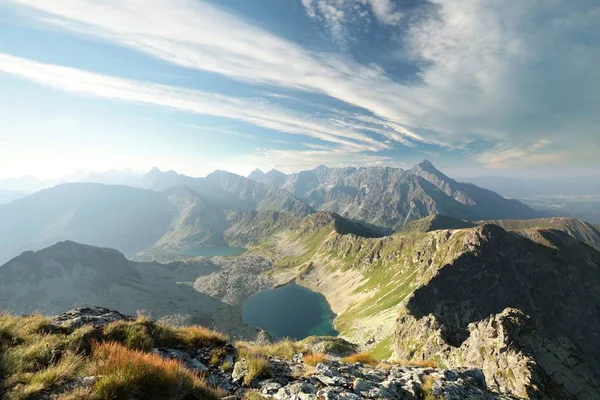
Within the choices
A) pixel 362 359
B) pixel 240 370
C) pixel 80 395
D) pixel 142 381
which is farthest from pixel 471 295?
pixel 80 395

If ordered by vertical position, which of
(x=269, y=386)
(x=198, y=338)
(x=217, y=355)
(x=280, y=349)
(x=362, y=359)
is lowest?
(x=362, y=359)

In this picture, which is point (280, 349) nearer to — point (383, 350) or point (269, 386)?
point (269, 386)

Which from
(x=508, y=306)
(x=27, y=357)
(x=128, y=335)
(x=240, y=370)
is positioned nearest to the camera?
(x=27, y=357)

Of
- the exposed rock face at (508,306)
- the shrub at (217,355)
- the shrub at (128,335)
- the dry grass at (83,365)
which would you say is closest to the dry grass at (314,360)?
the dry grass at (83,365)

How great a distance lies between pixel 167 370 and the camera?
9.37 metres

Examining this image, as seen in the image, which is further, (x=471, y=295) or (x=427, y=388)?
(x=471, y=295)

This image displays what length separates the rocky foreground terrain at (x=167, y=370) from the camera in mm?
8195

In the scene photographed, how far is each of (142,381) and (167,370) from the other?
0.95 m

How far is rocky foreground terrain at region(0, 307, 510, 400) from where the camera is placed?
323 inches

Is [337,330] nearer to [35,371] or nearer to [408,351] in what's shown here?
[408,351]

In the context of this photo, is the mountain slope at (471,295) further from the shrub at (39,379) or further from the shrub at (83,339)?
the shrub at (39,379)

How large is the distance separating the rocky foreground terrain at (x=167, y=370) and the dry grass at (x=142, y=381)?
0.03 m

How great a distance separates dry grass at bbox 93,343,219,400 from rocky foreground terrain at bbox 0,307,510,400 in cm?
3

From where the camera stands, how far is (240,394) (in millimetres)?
11219
